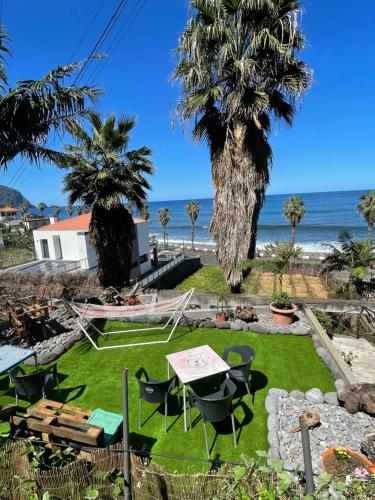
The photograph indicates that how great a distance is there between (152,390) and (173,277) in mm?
19242

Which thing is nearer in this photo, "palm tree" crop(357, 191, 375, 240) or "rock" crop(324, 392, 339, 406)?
"rock" crop(324, 392, 339, 406)

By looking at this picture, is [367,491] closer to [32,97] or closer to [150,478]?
[150,478]

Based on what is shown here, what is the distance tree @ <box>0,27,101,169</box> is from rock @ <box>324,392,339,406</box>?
7.13 m

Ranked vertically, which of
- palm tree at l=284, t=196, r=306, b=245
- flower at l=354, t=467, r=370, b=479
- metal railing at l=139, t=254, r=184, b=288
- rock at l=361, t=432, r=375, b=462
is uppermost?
palm tree at l=284, t=196, r=306, b=245

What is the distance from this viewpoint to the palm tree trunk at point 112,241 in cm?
1147

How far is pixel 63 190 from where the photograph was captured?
424 inches

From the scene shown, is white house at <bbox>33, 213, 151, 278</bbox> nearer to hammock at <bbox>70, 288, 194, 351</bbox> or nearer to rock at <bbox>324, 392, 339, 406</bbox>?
hammock at <bbox>70, 288, 194, 351</bbox>

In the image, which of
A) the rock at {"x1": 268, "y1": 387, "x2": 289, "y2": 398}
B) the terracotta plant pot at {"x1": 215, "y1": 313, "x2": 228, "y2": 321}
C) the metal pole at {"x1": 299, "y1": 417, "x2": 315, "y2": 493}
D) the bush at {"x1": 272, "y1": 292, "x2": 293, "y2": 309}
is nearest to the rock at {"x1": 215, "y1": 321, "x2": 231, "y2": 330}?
the terracotta plant pot at {"x1": 215, "y1": 313, "x2": 228, "y2": 321}

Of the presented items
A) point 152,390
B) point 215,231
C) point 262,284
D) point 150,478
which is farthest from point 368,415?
point 262,284

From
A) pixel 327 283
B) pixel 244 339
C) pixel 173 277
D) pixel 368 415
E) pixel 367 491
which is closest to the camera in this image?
pixel 367 491

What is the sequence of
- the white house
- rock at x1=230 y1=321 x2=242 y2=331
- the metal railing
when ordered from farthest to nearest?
the white house < the metal railing < rock at x1=230 y1=321 x2=242 y2=331

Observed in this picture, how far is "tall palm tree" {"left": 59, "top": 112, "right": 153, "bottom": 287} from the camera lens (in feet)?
35.0

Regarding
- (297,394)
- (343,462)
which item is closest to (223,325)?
(297,394)

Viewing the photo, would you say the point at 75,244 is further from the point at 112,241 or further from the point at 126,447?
the point at 126,447
